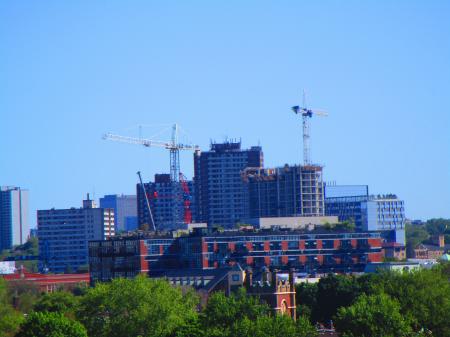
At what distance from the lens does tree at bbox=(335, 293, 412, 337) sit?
107m

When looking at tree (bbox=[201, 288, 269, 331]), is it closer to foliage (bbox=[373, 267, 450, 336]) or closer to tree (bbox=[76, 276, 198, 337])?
tree (bbox=[76, 276, 198, 337])

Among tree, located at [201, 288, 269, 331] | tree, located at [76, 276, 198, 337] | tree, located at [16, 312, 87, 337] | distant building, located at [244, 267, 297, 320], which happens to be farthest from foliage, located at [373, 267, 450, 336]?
tree, located at [16, 312, 87, 337]

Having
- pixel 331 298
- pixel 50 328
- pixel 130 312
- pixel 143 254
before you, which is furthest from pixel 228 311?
pixel 143 254

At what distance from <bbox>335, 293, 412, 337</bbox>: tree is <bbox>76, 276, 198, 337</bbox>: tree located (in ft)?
41.0

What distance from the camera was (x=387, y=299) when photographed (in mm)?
113500

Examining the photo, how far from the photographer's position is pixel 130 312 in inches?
4776

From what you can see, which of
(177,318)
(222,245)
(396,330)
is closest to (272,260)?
(222,245)

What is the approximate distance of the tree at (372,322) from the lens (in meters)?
107

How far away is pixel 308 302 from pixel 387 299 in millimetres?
40910

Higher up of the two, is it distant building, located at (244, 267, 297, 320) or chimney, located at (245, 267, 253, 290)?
chimney, located at (245, 267, 253, 290)

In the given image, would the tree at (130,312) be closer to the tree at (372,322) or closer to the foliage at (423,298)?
the tree at (372,322)

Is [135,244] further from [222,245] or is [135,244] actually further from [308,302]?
[308,302]

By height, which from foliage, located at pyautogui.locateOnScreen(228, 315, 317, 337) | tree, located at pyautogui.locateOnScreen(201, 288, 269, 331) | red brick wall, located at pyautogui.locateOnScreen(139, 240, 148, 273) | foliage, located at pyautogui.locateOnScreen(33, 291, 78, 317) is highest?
red brick wall, located at pyautogui.locateOnScreen(139, 240, 148, 273)

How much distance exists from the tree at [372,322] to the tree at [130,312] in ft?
41.0
